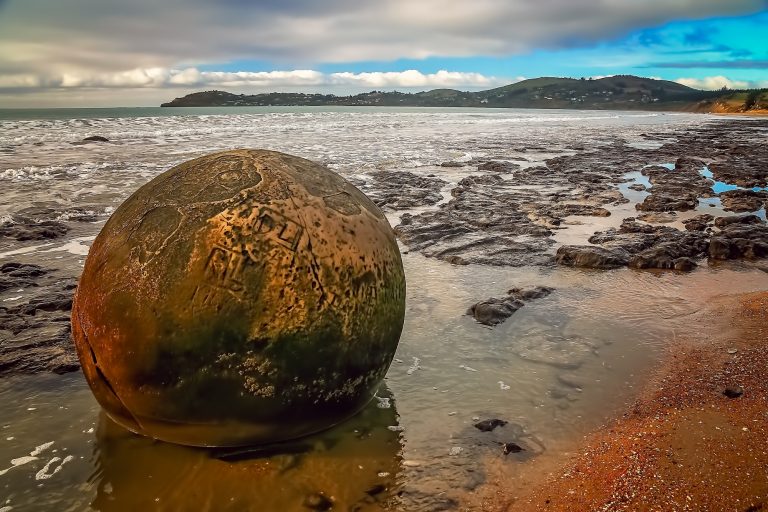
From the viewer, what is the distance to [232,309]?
9.45 ft

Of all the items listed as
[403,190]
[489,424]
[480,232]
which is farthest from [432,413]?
[403,190]

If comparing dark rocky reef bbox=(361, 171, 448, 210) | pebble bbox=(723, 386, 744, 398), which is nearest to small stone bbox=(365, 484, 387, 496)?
pebble bbox=(723, 386, 744, 398)

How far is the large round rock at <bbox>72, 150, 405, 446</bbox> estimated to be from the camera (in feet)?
9.48

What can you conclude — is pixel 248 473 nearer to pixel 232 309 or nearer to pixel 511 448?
pixel 232 309

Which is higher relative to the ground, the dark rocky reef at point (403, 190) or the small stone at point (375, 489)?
the dark rocky reef at point (403, 190)

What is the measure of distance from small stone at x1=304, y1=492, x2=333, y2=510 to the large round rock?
44 cm

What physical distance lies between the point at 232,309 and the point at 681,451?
252 cm

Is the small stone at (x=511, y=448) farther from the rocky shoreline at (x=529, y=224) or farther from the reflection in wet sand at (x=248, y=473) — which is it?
the rocky shoreline at (x=529, y=224)

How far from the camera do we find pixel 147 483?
293 cm

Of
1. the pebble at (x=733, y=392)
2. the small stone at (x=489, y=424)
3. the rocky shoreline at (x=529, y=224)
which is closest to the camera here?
the small stone at (x=489, y=424)

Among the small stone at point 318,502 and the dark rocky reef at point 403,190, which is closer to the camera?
the small stone at point 318,502

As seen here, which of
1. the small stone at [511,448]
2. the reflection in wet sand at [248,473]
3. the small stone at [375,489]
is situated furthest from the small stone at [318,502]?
the small stone at [511,448]

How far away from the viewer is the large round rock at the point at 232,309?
2.89 meters

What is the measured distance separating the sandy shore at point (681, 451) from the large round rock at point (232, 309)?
1.19 meters
